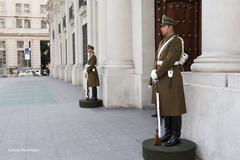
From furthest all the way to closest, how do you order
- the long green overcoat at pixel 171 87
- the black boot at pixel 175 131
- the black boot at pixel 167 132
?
the black boot at pixel 167 132, the black boot at pixel 175 131, the long green overcoat at pixel 171 87

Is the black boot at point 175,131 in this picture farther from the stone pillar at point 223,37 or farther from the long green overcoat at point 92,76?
the long green overcoat at point 92,76

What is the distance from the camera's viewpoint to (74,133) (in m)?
7.53

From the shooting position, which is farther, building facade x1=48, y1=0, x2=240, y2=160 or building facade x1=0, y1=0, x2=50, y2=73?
building facade x1=0, y1=0, x2=50, y2=73

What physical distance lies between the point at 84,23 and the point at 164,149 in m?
15.5

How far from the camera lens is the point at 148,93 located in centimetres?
1046

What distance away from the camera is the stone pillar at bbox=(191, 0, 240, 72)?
528cm

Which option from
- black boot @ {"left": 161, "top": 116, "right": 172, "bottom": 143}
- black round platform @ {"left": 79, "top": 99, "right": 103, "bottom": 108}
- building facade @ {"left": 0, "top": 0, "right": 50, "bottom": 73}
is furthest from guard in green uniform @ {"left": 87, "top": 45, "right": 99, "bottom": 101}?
building facade @ {"left": 0, "top": 0, "right": 50, "bottom": 73}

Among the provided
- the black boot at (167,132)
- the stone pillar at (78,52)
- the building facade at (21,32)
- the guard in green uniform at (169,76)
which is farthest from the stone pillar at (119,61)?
the building facade at (21,32)

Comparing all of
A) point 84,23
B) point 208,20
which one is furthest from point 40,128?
point 84,23

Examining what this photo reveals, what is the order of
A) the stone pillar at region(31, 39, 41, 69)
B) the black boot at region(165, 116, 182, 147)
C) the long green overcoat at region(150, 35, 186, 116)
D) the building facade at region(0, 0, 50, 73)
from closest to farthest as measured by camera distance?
the long green overcoat at region(150, 35, 186, 116)
the black boot at region(165, 116, 182, 147)
the building facade at region(0, 0, 50, 73)
the stone pillar at region(31, 39, 41, 69)

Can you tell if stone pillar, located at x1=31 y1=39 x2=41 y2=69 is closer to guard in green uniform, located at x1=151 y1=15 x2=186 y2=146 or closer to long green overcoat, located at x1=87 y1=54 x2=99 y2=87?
long green overcoat, located at x1=87 y1=54 x2=99 y2=87

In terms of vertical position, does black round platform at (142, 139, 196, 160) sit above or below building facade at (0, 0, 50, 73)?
below

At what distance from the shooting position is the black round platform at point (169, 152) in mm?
5086

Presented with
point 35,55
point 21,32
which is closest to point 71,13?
point 35,55
